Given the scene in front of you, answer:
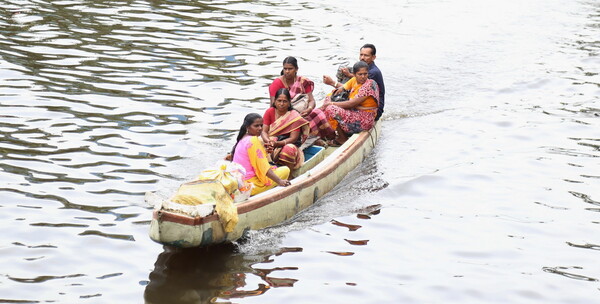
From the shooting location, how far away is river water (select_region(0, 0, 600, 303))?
727cm

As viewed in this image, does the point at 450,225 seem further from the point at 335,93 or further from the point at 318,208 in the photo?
the point at 335,93

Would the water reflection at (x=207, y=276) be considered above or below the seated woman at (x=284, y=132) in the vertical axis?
below

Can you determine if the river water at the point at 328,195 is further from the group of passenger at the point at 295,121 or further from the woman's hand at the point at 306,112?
the woman's hand at the point at 306,112

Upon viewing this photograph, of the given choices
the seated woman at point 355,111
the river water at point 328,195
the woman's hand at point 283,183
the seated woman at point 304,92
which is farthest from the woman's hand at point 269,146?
the seated woman at point 355,111

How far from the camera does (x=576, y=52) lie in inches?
699

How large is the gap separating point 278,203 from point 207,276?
53.9 inches

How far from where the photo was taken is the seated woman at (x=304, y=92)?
10188 millimetres

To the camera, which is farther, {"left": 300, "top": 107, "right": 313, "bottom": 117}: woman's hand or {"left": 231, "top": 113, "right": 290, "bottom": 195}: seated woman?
{"left": 300, "top": 107, "right": 313, "bottom": 117}: woman's hand

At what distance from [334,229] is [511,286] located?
6.77ft

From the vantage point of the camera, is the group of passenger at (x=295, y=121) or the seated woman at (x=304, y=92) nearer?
the group of passenger at (x=295, y=121)

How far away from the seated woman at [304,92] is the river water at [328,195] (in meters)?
0.77

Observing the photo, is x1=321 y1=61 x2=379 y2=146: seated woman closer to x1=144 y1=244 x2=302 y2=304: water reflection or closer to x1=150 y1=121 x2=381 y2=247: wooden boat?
x1=150 y1=121 x2=381 y2=247: wooden boat

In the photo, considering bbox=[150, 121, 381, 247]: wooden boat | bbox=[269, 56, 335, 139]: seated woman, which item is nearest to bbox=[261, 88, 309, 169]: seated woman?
bbox=[150, 121, 381, 247]: wooden boat

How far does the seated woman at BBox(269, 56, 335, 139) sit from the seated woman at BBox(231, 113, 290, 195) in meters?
1.92
